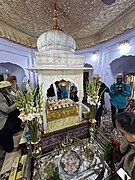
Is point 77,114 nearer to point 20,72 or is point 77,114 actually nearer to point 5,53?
point 5,53

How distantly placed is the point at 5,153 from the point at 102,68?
3.65m

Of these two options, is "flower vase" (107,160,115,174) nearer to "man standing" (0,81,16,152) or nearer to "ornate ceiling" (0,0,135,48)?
"man standing" (0,81,16,152)

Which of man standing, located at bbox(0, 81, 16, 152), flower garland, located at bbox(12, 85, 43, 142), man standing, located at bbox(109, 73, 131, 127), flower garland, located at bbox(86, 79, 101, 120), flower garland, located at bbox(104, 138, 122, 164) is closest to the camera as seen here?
flower garland, located at bbox(104, 138, 122, 164)

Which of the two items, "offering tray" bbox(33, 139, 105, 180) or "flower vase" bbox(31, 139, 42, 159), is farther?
"flower vase" bbox(31, 139, 42, 159)

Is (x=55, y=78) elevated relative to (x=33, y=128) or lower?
elevated

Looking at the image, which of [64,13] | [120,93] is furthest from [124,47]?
[64,13]

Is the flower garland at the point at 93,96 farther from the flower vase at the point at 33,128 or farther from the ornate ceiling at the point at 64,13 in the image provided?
the ornate ceiling at the point at 64,13

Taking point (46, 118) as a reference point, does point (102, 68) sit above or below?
above

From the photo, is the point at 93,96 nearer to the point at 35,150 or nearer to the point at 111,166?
the point at 111,166

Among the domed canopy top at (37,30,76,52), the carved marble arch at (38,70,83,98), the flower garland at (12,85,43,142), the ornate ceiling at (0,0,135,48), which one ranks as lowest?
the flower garland at (12,85,43,142)

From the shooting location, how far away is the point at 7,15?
2348 millimetres

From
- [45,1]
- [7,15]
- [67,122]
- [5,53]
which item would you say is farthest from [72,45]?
[5,53]

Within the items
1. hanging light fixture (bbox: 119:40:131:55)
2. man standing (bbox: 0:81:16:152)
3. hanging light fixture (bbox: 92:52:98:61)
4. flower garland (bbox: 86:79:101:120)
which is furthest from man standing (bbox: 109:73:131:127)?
man standing (bbox: 0:81:16:152)

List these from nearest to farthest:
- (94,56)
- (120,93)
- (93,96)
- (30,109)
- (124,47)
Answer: (30,109) → (93,96) → (120,93) → (124,47) → (94,56)
